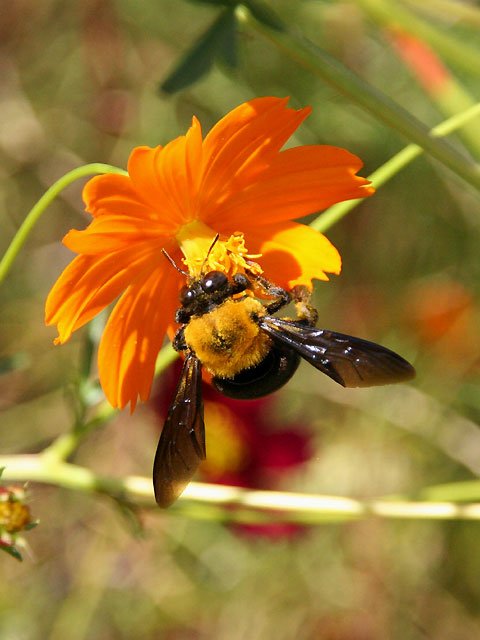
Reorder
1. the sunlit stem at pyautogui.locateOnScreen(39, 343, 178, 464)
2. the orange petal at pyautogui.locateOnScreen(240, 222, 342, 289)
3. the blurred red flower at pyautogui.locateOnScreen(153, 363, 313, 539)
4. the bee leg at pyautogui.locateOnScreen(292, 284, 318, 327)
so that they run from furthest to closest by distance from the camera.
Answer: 1. the blurred red flower at pyautogui.locateOnScreen(153, 363, 313, 539)
2. the sunlit stem at pyautogui.locateOnScreen(39, 343, 178, 464)
3. the bee leg at pyautogui.locateOnScreen(292, 284, 318, 327)
4. the orange petal at pyautogui.locateOnScreen(240, 222, 342, 289)

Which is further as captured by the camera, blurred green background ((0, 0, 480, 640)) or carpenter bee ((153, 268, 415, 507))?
blurred green background ((0, 0, 480, 640))

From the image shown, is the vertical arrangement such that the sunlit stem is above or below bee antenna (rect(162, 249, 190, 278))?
below

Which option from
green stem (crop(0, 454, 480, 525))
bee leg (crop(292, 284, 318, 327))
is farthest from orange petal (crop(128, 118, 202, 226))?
green stem (crop(0, 454, 480, 525))

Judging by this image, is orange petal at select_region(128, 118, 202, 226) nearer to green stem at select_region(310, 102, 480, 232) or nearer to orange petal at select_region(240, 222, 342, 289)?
orange petal at select_region(240, 222, 342, 289)

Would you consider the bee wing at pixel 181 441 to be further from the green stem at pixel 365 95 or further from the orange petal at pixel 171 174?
the green stem at pixel 365 95

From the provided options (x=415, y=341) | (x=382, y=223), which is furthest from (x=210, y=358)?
(x=382, y=223)

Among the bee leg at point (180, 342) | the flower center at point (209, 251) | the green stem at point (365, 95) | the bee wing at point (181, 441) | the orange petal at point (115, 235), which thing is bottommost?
the bee wing at point (181, 441)

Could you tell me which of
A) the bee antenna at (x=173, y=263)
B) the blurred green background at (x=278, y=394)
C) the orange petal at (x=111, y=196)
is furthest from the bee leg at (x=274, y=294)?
the blurred green background at (x=278, y=394)
